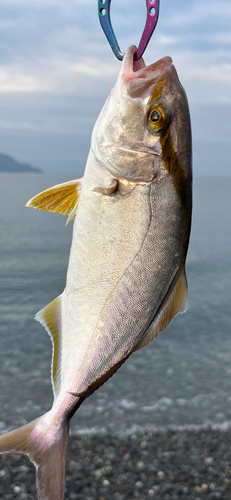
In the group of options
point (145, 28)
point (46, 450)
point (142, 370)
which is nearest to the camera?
point (145, 28)

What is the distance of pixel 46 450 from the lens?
2191 mm

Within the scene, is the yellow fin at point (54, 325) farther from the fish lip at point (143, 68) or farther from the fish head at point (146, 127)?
the fish lip at point (143, 68)

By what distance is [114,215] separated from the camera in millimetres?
1987

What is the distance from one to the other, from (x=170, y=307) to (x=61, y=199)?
808 millimetres

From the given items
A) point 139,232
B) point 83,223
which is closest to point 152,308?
point 139,232

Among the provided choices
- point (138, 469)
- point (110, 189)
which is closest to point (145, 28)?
point (110, 189)

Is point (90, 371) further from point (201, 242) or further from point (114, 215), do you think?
point (201, 242)

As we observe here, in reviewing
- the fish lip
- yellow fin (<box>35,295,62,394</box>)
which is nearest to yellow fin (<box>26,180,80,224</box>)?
yellow fin (<box>35,295,62,394</box>)

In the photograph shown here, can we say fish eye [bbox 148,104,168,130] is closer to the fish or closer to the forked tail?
the fish

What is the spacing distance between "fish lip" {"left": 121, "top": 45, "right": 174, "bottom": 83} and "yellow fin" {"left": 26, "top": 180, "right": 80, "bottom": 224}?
58 cm

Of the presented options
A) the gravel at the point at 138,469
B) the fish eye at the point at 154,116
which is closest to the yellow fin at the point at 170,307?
the fish eye at the point at 154,116

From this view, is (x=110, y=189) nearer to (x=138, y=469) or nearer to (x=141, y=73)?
(x=141, y=73)

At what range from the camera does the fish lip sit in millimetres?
2023

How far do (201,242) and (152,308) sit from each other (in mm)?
17072
